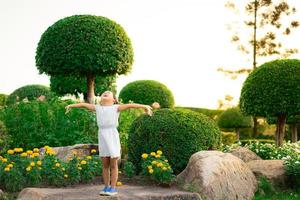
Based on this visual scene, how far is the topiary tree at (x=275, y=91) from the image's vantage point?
13289 millimetres

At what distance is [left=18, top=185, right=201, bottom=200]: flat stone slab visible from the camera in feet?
22.9

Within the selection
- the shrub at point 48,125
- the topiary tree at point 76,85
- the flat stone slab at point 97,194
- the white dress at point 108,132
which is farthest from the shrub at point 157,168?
the topiary tree at point 76,85

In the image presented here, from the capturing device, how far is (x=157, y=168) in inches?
319

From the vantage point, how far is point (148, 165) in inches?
326

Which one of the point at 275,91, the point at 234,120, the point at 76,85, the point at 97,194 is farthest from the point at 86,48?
the point at 234,120

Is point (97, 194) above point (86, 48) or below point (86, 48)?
below

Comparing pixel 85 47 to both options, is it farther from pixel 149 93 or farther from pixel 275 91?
pixel 149 93

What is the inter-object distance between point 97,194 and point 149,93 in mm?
14975

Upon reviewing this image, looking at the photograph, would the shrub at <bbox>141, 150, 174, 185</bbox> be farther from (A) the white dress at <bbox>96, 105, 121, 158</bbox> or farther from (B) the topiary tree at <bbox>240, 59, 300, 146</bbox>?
(B) the topiary tree at <bbox>240, 59, 300, 146</bbox>

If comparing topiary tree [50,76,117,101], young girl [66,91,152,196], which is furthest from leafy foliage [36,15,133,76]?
young girl [66,91,152,196]

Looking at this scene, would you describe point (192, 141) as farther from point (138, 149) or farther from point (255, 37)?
point (255, 37)

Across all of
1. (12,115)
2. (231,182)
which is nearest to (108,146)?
(231,182)

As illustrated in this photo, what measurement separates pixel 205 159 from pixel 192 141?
2.18 ft

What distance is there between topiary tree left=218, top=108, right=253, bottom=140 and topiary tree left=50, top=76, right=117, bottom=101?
6.74m
